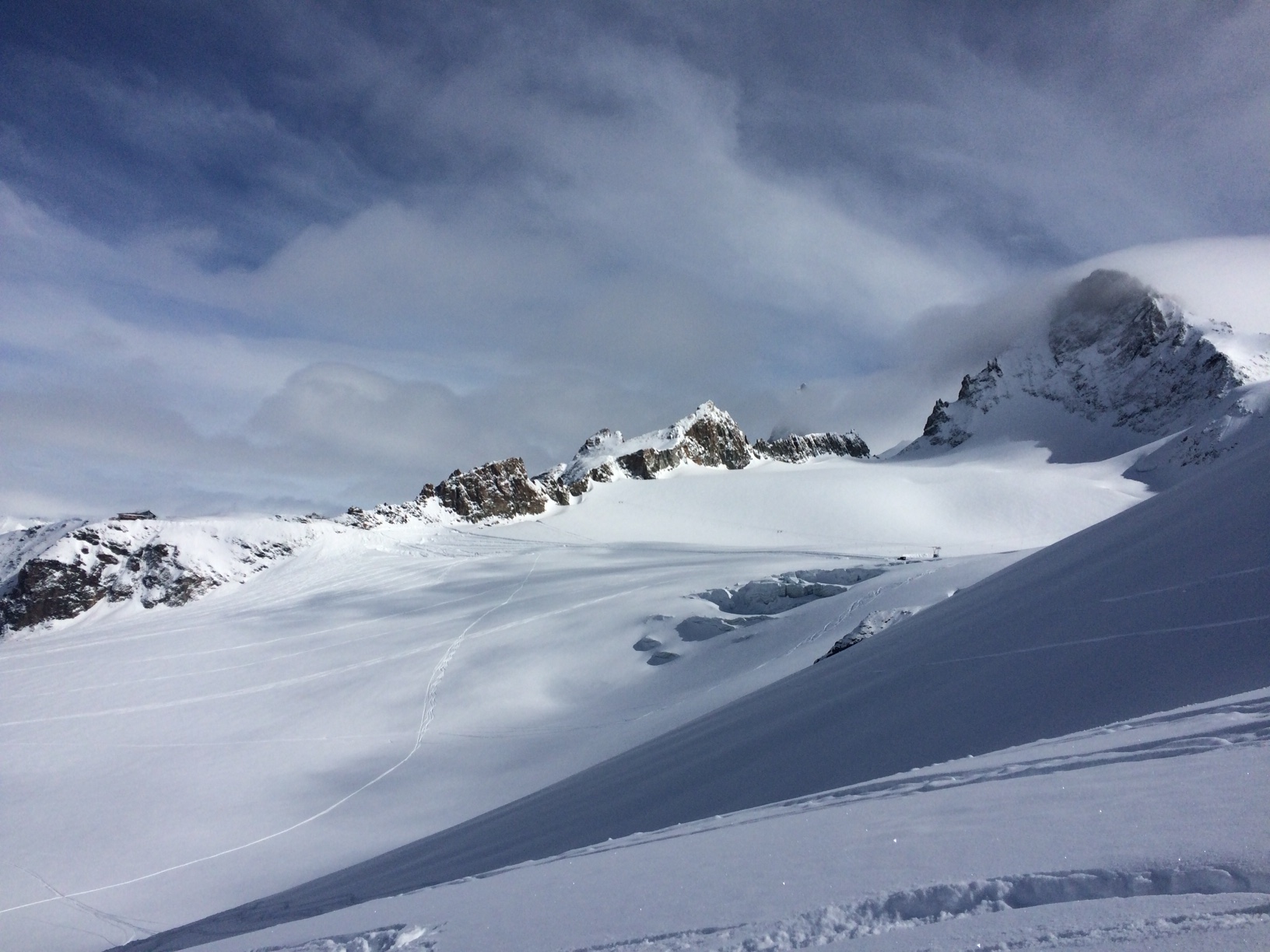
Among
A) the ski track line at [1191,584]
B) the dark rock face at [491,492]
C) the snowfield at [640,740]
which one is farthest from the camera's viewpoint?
the dark rock face at [491,492]

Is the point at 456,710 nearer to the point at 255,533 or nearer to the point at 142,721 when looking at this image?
the point at 142,721

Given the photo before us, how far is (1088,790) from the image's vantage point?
13.7 ft

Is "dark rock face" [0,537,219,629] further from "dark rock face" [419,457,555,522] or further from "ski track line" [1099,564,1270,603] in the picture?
"ski track line" [1099,564,1270,603]

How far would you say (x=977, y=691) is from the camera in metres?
8.23

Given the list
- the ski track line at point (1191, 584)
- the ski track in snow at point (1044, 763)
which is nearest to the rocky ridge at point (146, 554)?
the ski track in snow at point (1044, 763)

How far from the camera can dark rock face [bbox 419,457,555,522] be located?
235 ft

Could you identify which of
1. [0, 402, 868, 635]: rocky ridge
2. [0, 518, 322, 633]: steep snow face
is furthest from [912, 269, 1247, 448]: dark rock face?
[0, 518, 322, 633]: steep snow face

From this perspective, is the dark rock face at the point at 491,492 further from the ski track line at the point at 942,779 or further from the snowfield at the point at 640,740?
the ski track line at the point at 942,779

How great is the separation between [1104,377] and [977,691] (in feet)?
413

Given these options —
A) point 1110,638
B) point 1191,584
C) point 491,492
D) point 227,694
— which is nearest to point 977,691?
point 1110,638

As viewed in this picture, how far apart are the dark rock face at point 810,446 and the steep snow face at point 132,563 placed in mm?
80184

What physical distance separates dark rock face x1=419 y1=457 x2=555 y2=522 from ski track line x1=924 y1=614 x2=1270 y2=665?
64.2 m

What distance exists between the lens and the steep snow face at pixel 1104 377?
93625 millimetres

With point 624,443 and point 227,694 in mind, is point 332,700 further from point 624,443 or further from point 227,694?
point 624,443
